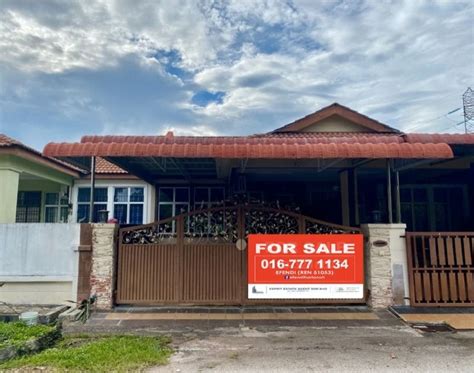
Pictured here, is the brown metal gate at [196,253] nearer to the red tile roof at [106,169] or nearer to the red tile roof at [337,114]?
the red tile roof at [337,114]

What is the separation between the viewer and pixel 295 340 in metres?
4.90

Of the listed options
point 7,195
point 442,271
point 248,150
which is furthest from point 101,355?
point 7,195

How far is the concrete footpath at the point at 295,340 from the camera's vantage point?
400 cm

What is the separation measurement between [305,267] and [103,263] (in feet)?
12.6

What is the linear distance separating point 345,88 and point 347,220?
6.96m

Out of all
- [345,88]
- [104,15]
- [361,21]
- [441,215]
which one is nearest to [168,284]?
[104,15]

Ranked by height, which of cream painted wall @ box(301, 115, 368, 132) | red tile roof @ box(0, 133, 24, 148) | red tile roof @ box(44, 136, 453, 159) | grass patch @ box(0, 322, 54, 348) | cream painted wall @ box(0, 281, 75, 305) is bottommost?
grass patch @ box(0, 322, 54, 348)

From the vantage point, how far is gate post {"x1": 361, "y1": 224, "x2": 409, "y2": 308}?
6.43 meters

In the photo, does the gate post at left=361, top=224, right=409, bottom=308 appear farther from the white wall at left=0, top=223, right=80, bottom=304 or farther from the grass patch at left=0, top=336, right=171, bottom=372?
the white wall at left=0, top=223, right=80, bottom=304

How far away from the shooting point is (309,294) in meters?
6.53

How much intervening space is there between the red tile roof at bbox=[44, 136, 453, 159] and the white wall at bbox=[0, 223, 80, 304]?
153cm

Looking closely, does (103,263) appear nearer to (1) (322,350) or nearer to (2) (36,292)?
(2) (36,292)

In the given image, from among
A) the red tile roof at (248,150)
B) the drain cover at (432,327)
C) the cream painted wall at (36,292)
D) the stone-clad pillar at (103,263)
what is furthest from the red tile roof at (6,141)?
the drain cover at (432,327)

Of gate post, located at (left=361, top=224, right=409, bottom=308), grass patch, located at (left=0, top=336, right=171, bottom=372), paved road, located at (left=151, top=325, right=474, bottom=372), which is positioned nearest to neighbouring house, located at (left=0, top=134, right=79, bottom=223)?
grass patch, located at (left=0, top=336, right=171, bottom=372)
